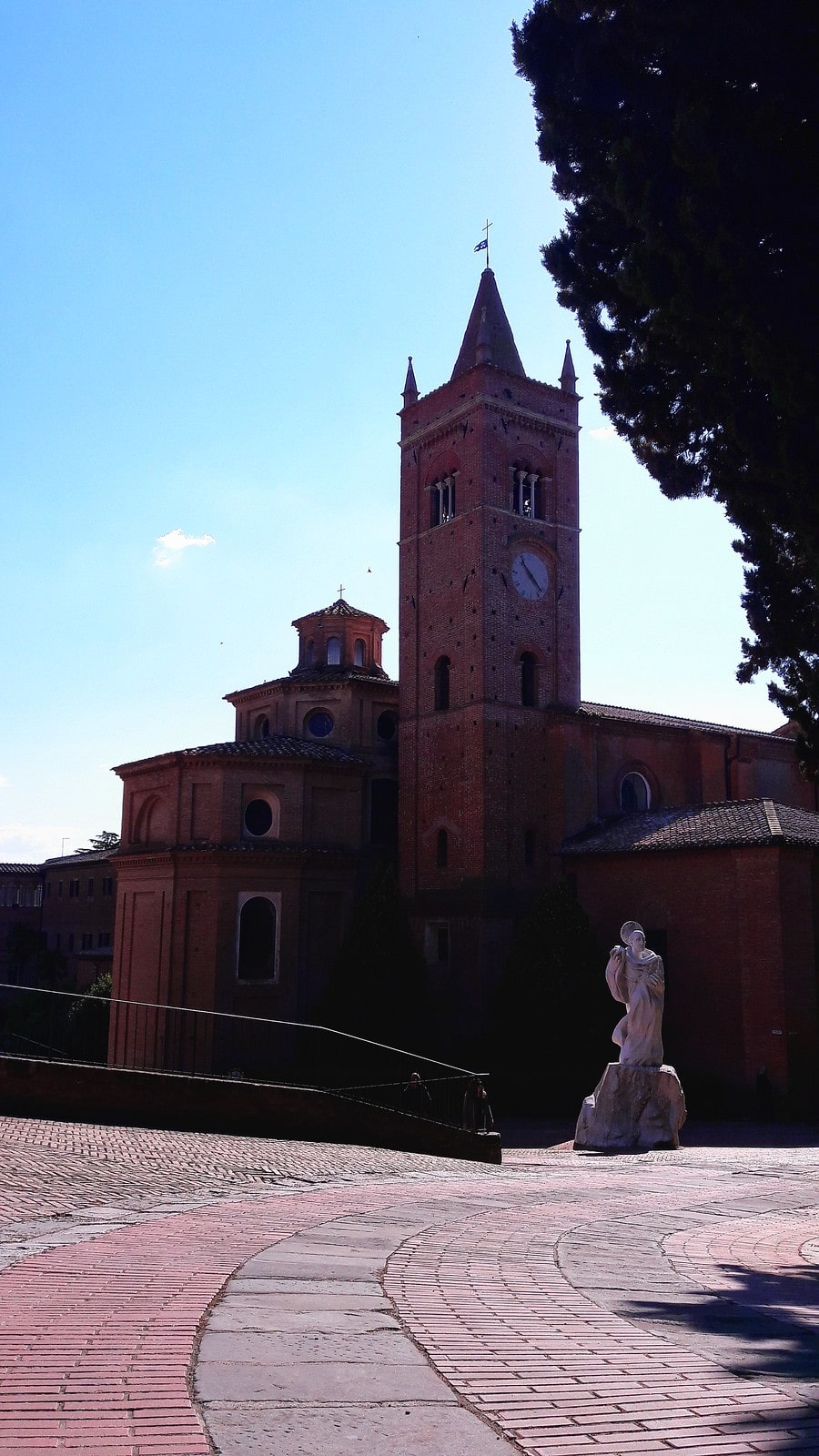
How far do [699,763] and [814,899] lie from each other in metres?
8.22

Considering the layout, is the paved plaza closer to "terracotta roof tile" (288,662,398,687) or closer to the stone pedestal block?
the stone pedestal block

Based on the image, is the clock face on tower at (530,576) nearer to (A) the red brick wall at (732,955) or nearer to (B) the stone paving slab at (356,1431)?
(A) the red brick wall at (732,955)

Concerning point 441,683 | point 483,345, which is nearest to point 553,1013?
point 441,683

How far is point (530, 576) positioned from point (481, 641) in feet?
10.0

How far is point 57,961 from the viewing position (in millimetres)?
58688

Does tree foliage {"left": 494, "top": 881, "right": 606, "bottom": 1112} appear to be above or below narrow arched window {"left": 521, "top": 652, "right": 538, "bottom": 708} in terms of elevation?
below

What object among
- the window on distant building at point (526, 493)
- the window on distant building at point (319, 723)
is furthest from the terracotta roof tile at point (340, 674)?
the window on distant building at point (526, 493)

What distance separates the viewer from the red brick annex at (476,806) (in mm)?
27953

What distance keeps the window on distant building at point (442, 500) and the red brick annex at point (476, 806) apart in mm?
94

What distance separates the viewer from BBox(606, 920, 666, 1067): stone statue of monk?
657 inches

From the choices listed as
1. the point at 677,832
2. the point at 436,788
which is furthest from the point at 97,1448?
the point at 436,788

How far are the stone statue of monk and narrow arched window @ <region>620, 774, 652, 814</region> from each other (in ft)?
56.2

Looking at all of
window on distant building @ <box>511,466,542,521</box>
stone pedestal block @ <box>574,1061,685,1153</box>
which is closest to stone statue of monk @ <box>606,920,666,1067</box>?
stone pedestal block @ <box>574,1061,685,1153</box>

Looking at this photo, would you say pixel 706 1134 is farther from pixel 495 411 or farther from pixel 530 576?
pixel 495 411
